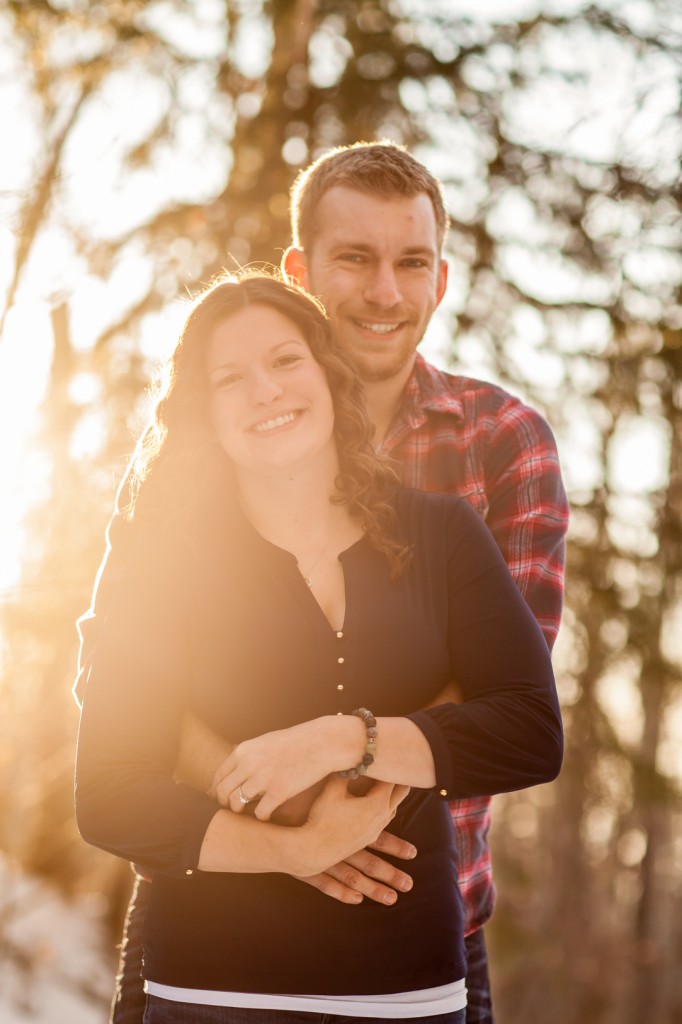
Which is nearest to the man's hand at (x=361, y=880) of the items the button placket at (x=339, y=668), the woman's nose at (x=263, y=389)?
the button placket at (x=339, y=668)

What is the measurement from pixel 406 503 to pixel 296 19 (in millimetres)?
4758

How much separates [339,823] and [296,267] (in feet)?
5.70

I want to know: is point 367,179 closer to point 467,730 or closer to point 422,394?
point 422,394

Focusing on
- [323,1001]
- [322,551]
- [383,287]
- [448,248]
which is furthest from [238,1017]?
[448,248]

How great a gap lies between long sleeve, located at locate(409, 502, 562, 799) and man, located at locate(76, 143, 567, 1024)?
47 centimetres

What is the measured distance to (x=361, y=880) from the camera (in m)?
1.93

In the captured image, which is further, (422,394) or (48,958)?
(48,958)

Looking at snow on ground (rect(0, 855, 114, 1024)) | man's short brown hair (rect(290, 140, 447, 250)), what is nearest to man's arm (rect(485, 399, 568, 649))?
man's short brown hair (rect(290, 140, 447, 250))

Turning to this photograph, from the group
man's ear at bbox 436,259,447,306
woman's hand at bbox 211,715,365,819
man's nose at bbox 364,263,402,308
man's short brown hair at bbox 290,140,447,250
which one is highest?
man's short brown hair at bbox 290,140,447,250

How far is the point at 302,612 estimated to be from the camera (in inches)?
80.0

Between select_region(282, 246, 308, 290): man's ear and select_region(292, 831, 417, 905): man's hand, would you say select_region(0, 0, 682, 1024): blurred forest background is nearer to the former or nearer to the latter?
select_region(282, 246, 308, 290): man's ear

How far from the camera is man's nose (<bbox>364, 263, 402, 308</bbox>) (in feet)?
9.33

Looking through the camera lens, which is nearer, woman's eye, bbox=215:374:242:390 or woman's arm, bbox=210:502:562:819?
woman's arm, bbox=210:502:562:819

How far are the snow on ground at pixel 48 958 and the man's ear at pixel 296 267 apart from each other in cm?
477
